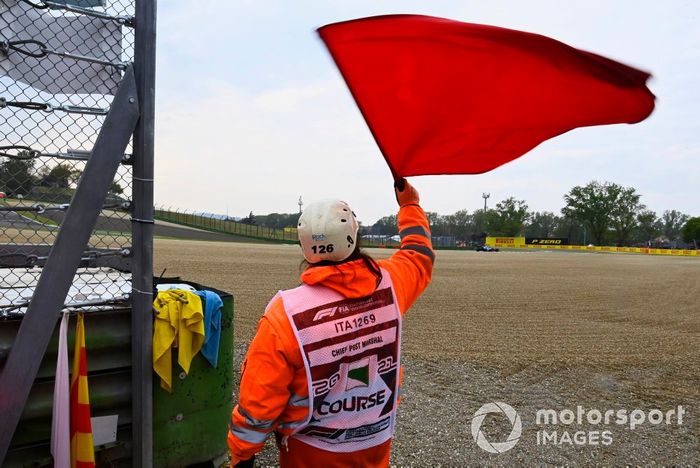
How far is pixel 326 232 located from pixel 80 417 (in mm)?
1777

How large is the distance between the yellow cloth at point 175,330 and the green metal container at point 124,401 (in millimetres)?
102

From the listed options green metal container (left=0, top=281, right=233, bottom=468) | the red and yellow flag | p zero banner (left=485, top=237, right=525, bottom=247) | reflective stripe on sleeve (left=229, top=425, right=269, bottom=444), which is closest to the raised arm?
reflective stripe on sleeve (left=229, top=425, right=269, bottom=444)

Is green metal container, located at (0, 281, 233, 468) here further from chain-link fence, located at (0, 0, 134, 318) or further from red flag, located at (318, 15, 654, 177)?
red flag, located at (318, 15, 654, 177)

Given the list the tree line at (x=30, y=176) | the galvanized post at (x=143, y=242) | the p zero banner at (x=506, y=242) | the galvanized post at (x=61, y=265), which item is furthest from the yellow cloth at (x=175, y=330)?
the p zero banner at (x=506, y=242)

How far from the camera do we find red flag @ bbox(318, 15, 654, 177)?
2303 mm

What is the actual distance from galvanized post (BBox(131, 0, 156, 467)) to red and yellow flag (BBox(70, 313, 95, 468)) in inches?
9.6

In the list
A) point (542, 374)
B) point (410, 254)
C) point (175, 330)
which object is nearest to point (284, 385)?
point (410, 254)

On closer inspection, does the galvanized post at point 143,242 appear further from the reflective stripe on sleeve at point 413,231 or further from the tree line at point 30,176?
the reflective stripe on sleeve at point 413,231

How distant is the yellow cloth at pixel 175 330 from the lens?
9.31 ft

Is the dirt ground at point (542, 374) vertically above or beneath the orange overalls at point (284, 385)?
beneath

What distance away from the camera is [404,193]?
259cm

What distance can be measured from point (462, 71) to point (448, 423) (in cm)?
344

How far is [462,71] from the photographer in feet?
7.86

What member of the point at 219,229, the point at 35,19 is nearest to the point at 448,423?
the point at 35,19
